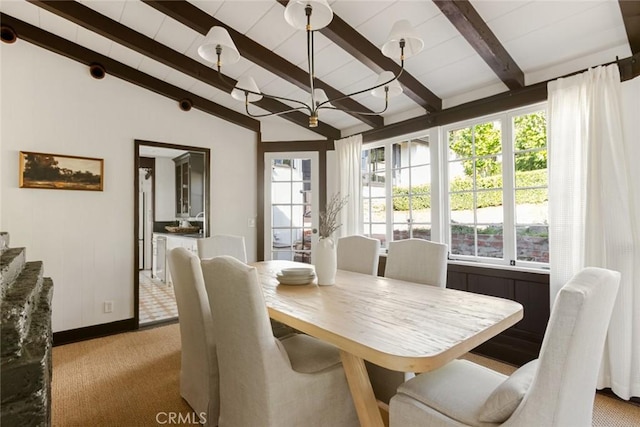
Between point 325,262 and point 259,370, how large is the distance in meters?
0.84

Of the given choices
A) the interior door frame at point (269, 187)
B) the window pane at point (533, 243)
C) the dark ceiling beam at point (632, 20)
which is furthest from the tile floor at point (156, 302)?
the dark ceiling beam at point (632, 20)

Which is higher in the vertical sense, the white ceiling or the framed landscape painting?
the white ceiling

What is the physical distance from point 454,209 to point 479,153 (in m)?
0.57

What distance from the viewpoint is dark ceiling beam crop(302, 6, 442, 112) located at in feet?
7.95

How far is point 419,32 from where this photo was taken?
8.04ft

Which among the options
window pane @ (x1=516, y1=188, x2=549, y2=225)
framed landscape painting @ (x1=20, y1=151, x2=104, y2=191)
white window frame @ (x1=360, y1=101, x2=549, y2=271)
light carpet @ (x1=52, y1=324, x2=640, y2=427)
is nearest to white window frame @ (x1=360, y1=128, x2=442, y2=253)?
white window frame @ (x1=360, y1=101, x2=549, y2=271)

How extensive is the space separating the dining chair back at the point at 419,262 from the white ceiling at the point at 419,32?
155 centimetres

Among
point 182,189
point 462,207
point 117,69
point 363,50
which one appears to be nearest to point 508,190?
point 462,207

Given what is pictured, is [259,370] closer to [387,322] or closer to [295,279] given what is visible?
[387,322]

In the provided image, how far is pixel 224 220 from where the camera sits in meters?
4.18

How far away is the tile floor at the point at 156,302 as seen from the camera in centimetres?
392

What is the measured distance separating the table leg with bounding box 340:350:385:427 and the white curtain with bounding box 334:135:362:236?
2.67 m

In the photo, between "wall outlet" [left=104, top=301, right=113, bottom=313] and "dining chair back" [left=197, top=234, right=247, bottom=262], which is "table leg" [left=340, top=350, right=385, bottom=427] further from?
"wall outlet" [left=104, top=301, right=113, bottom=313]

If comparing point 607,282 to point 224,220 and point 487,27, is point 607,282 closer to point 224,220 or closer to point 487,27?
point 487,27
